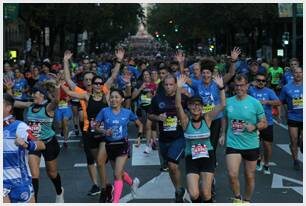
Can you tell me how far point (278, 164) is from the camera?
11227 millimetres

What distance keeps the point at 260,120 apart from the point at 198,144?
0.91 metres

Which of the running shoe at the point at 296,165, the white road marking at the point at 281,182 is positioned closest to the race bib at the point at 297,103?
the running shoe at the point at 296,165

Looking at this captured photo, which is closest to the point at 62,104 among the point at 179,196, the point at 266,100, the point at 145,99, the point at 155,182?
the point at 145,99

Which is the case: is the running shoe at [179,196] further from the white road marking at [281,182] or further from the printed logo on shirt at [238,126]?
the white road marking at [281,182]

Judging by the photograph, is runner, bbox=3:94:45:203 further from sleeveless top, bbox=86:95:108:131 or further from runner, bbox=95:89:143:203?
sleeveless top, bbox=86:95:108:131

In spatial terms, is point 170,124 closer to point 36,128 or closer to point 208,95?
point 208,95

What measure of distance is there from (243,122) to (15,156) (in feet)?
10.0

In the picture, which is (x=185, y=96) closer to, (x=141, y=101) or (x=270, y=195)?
(x=270, y=195)

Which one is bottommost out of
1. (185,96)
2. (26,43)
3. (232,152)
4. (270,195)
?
(270,195)

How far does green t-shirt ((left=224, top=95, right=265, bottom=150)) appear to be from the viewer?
771 centimetres

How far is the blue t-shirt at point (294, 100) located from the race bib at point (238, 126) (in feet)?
9.47

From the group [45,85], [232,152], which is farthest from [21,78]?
[232,152]

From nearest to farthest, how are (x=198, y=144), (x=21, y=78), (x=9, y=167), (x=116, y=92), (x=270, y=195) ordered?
(x=9, y=167) < (x=198, y=144) < (x=116, y=92) < (x=270, y=195) < (x=21, y=78)

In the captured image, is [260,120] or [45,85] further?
[45,85]
